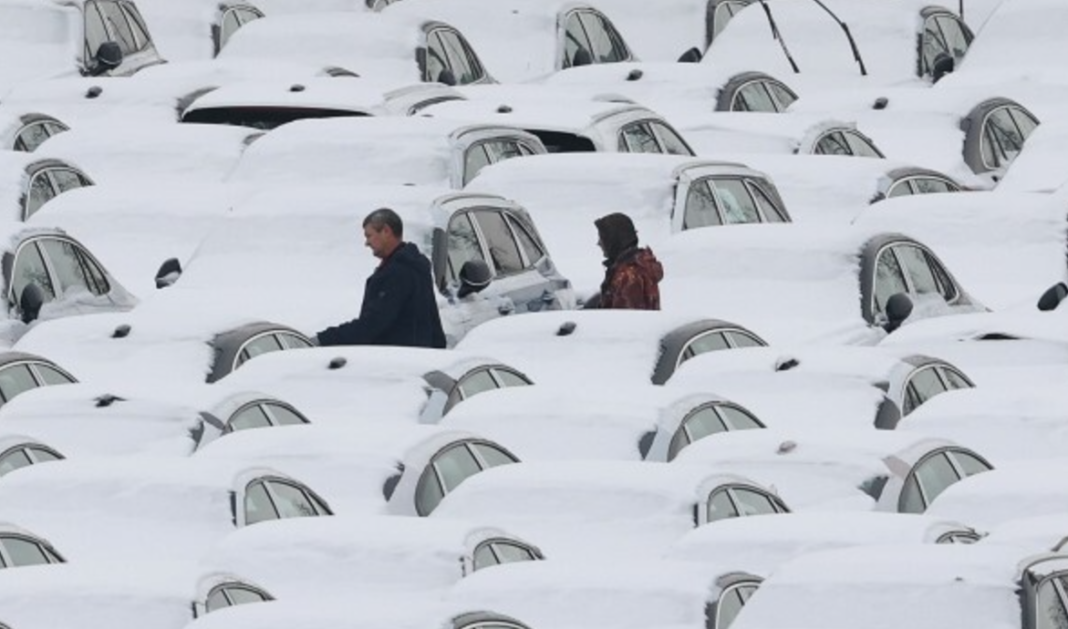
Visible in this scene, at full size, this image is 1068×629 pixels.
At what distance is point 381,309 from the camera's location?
2728 cm

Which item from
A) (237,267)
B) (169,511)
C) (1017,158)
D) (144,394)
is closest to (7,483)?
(169,511)

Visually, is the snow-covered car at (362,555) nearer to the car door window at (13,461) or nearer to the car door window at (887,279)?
the car door window at (13,461)

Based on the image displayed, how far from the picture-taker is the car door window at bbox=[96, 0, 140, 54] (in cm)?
4197

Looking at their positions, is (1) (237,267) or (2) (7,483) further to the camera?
(1) (237,267)

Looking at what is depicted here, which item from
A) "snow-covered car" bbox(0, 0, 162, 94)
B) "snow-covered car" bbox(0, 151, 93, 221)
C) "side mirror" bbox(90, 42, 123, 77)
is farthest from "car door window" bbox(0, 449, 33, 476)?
"side mirror" bbox(90, 42, 123, 77)

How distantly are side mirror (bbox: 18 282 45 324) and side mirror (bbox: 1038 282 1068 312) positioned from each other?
604cm

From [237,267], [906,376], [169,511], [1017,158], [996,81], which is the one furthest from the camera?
[996,81]

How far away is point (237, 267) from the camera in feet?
Result: 101

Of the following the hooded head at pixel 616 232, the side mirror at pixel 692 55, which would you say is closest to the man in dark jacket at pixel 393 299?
the hooded head at pixel 616 232

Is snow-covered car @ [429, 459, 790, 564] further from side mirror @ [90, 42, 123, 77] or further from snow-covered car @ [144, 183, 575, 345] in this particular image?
side mirror @ [90, 42, 123, 77]

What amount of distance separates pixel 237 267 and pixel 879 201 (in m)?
6.00

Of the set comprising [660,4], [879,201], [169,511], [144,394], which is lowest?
[169,511]

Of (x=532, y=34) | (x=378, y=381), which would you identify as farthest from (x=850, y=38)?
(x=378, y=381)

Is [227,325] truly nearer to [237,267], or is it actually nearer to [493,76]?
[237,267]
